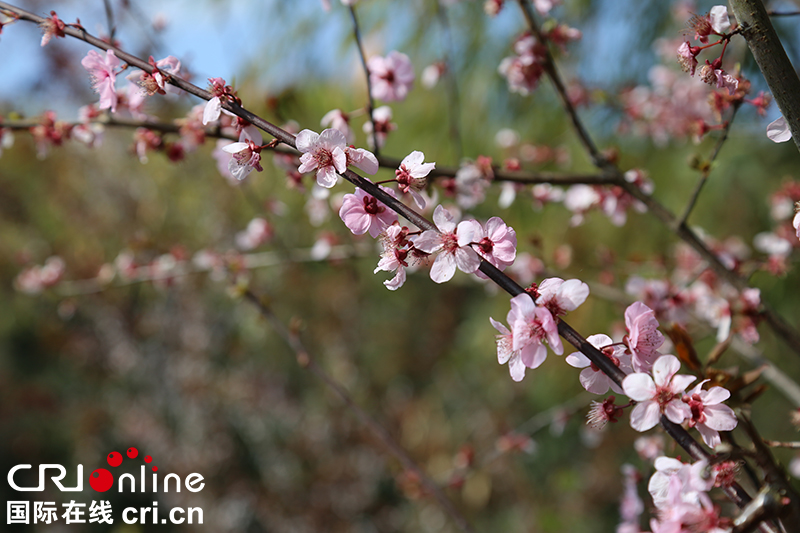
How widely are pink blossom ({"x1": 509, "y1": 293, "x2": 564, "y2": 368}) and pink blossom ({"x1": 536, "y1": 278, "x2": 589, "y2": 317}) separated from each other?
0.04 feet

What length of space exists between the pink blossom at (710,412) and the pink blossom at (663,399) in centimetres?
2

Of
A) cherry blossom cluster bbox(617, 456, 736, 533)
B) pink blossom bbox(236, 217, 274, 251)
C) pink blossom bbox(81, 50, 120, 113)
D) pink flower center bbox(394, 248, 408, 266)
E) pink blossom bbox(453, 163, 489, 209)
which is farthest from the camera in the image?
pink blossom bbox(236, 217, 274, 251)

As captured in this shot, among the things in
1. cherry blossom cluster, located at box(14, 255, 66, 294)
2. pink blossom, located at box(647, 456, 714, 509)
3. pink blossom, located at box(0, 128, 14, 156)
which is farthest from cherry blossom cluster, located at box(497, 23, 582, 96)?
cherry blossom cluster, located at box(14, 255, 66, 294)

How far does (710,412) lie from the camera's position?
38 centimetres

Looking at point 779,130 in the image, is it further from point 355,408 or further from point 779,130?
point 355,408

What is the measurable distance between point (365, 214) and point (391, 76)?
407 mm

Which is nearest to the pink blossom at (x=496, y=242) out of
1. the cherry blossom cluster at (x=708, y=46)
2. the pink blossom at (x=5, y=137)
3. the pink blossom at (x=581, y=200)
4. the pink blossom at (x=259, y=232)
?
the cherry blossom cluster at (x=708, y=46)

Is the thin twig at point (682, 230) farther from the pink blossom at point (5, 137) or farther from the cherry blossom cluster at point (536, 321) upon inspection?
the pink blossom at point (5, 137)

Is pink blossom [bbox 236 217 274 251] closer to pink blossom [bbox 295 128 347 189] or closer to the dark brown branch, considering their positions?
pink blossom [bbox 295 128 347 189]

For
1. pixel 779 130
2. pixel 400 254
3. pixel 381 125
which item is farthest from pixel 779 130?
pixel 381 125

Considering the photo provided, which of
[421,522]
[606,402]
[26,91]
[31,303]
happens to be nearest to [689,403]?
[606,402]

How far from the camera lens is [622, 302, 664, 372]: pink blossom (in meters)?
0.39

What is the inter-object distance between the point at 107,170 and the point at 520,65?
325cm

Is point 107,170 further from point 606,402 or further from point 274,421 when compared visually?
point 606,402
